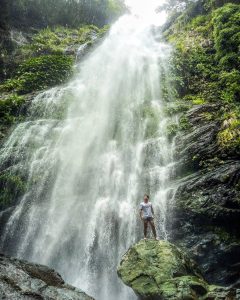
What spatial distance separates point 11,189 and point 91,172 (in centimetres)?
381

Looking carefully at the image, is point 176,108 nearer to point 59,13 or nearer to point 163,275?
point 163,275

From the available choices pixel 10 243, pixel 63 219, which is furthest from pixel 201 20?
pixel 10 243

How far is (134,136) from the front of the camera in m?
17.2

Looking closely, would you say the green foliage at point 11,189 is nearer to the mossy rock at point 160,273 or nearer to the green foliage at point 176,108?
the mossy rock at point 160,273

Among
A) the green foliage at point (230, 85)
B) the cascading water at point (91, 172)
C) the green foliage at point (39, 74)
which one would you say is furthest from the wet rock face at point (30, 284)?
the green foliage at point (39, 74)

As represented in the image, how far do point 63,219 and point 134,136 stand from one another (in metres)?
6.00

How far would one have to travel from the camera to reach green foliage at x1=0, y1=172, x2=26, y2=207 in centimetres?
1507

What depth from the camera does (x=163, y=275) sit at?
8703 millimetres

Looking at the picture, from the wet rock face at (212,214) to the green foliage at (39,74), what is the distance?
47.9ft

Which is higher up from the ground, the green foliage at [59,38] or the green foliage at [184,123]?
the green foliage at [59,38]

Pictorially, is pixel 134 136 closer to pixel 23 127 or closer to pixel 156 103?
pixel 156 103

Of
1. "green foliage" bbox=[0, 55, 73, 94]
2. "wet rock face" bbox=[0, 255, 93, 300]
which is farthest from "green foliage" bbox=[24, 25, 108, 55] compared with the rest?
"wet rock face" bbox=[0, 255, 93, 300]

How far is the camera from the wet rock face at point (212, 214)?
10.9 m

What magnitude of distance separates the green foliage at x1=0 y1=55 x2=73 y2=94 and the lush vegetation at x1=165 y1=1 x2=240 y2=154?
8.69 meters
